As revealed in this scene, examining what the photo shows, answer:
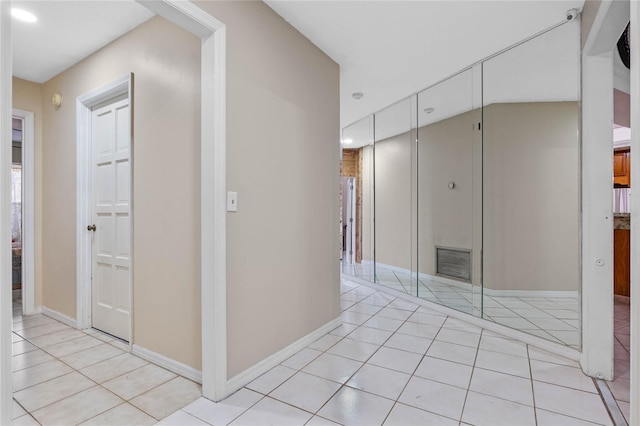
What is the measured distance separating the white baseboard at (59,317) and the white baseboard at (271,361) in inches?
82.5

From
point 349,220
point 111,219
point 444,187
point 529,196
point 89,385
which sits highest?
point 444,187

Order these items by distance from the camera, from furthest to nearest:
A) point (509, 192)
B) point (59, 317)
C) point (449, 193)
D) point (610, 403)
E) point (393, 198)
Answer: point (393, 198) < point (449, 193) < point (509, 192) < point (59, 317) < point (610, 403)

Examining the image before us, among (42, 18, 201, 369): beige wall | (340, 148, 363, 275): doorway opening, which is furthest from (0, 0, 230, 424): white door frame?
(340, 148, 363, 275): doorway opening

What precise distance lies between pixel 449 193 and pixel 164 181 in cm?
337

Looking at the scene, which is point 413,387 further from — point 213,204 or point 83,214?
point 83,214

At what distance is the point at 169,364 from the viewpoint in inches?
86.3

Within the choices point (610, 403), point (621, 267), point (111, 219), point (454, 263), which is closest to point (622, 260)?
point (621, 267)

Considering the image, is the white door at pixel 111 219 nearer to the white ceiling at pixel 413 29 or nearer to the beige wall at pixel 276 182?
the beige wall at pixel 276 182

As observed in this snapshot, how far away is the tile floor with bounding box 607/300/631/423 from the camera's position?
1819mm

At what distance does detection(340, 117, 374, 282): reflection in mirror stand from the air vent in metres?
1.06

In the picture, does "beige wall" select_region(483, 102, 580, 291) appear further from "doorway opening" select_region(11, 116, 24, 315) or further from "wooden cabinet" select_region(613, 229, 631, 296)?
"doorway opening" select_region(11, 116, 24, 315)

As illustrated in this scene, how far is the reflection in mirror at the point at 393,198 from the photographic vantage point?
4602mm

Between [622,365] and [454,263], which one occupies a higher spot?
[454,263]

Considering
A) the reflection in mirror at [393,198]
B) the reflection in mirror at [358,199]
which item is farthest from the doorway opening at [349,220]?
the reflection in mirror at [393,198]
